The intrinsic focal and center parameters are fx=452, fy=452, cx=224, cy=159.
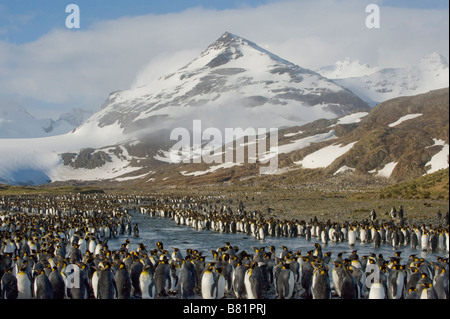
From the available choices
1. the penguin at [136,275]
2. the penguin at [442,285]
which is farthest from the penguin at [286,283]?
the penguin at [136,275]

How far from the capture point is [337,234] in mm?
21312

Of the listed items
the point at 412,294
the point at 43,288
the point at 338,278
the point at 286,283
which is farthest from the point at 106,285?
the point at 412,294

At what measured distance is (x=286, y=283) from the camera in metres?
11.5

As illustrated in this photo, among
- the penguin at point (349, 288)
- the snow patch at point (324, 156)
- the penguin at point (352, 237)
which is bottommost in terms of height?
the penguin at point (349, 288)

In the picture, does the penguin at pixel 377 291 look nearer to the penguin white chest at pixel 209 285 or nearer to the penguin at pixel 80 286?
the penguin white chest at pixel 209 285

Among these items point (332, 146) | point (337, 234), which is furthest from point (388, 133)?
point (337, 234)

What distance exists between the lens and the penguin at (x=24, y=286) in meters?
11.3

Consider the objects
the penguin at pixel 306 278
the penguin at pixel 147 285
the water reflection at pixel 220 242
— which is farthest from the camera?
the water reflection at pixel 220 242

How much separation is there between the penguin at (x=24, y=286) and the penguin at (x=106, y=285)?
1.86 meters

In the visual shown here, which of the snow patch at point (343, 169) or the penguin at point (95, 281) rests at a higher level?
the snow patch at point (343, 169)

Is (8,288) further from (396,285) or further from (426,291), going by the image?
(426,291)

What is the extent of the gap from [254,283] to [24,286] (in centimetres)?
575

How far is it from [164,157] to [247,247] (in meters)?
151

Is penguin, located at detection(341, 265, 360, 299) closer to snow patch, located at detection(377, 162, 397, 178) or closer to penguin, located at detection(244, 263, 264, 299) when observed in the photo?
penguin, located at detection(244, 263, 264, 299)
